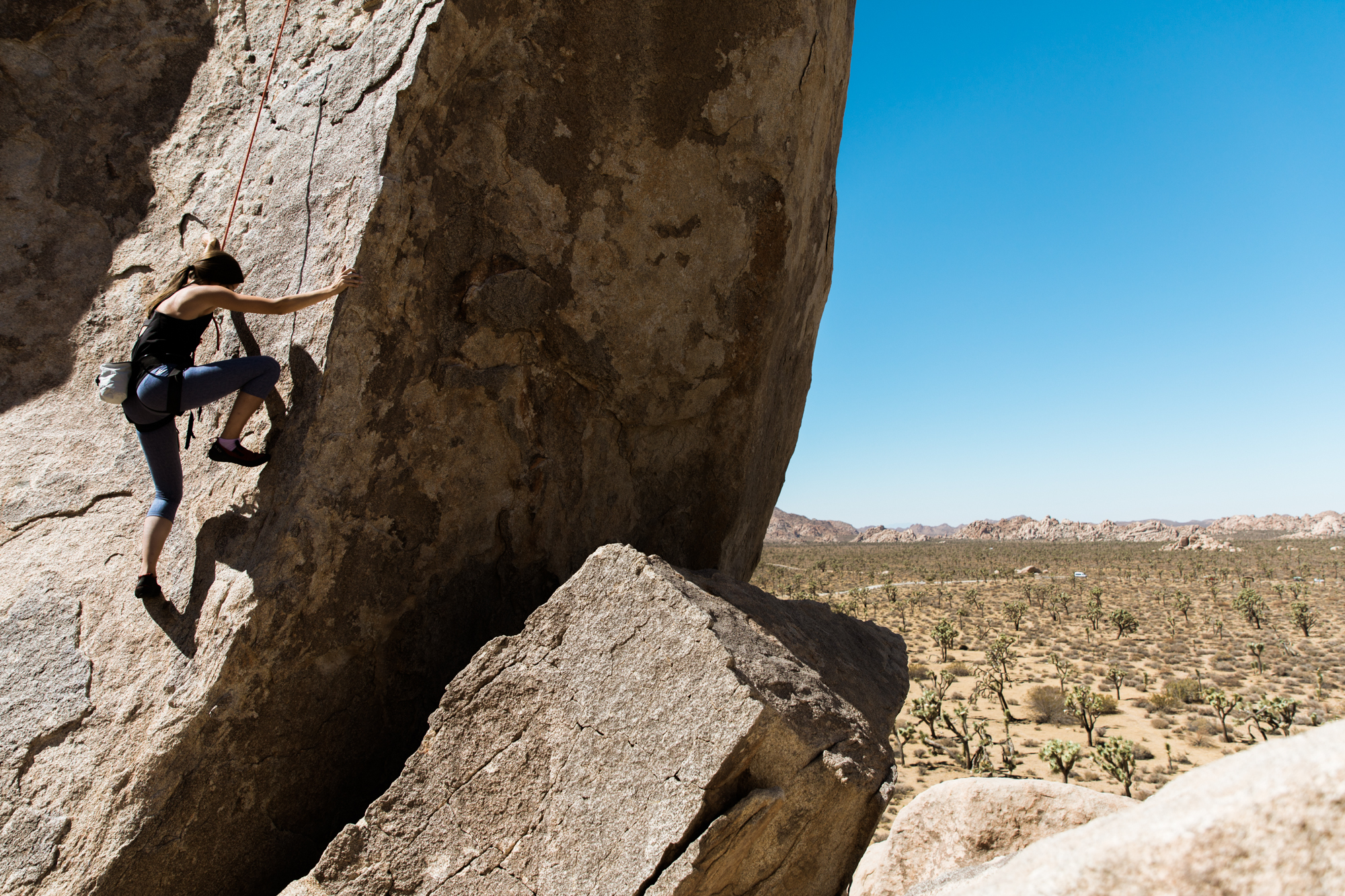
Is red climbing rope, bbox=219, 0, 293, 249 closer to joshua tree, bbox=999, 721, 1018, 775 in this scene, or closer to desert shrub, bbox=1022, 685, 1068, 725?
joshua tree, bbox=999, 721, 1018, 775

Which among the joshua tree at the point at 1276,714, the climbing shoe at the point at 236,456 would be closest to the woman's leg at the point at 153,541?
the climbing shoe at the point at 236,456

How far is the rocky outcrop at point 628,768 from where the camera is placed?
8.06ft

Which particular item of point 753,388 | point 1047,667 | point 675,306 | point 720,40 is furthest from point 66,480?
point 1047,667

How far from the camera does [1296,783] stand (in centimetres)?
127

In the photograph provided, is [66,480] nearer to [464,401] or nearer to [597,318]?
[464,401]

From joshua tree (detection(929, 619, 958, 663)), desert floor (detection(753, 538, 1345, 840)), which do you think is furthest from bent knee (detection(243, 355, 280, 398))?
joshua tree (detection(929, 619, 958, 663))

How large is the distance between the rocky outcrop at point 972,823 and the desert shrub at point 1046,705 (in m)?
16.7

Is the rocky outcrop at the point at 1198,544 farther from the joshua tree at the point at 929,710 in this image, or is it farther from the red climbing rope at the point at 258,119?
the red climbing rope at the point at 258,119

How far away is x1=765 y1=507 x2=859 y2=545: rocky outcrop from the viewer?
136250mm

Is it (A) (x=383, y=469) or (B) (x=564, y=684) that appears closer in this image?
(B) (x=564, y=684)

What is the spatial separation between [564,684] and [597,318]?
188 centimetres

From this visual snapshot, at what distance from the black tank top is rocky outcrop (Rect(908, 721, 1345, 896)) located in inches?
128

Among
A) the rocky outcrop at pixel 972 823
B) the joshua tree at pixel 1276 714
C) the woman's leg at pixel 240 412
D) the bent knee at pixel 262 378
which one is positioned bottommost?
the joshua tree at pixel 1276 714

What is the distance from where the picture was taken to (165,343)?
2.97 meters
